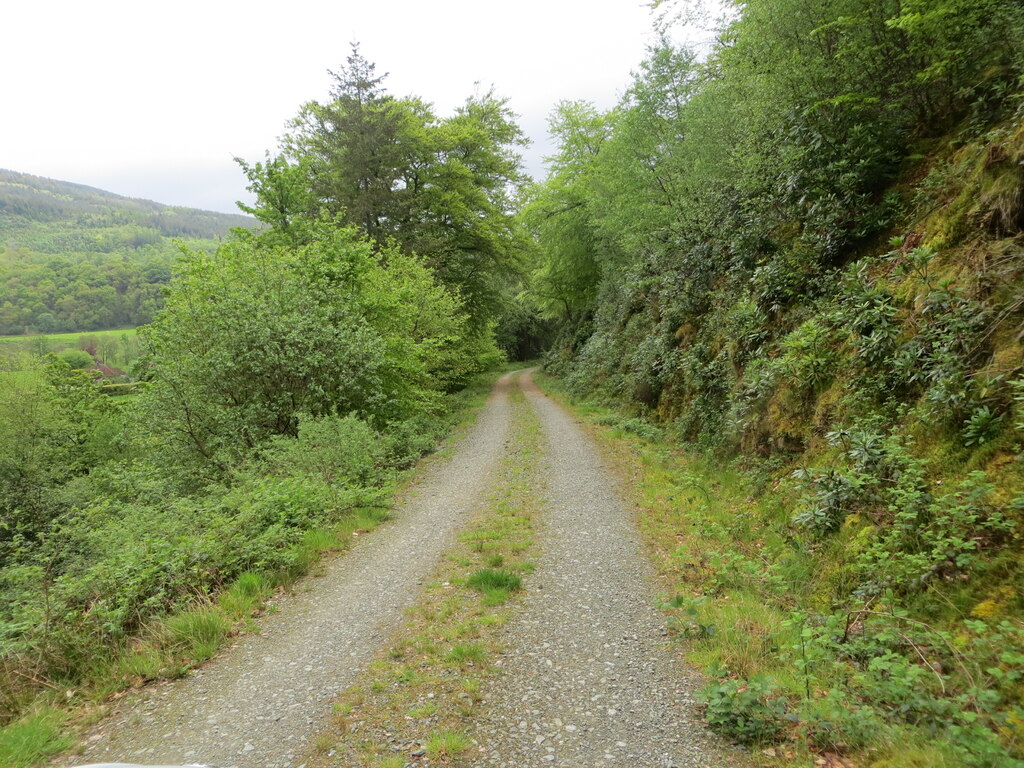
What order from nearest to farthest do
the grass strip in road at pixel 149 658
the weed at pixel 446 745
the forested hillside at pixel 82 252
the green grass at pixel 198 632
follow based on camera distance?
the weed at pixel 446 745
the grass strip in road at pixel 149 658
the green grass at pixel 198 632
the forested hillside at pixel 82 252

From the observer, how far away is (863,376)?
217 inches

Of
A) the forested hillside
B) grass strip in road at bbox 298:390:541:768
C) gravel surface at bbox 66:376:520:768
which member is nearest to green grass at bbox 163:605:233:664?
gravel surface at bbox 66:376:520:768

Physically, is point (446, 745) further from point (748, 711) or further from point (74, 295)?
point (74, 295)

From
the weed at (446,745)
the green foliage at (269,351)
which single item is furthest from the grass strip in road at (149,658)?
the green foliage at (269,351)

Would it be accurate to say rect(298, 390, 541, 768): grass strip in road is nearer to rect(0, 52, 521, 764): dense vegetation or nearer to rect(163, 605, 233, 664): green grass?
rect(163, 605, 233, 664): green grass

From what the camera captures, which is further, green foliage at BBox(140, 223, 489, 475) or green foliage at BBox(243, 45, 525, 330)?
green foliage at BBox(243, 45, 525, 330)

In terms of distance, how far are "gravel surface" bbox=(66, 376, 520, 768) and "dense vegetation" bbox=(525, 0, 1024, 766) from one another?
312 cm

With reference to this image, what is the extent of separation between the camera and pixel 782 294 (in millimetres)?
8016

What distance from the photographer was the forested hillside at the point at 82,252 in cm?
7556

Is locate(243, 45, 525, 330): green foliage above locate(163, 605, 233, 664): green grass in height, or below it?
above

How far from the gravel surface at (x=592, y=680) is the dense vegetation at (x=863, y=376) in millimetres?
342

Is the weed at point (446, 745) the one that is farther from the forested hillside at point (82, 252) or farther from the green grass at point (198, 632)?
the forested hillside at point (82, 252)

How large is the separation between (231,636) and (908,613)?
621cm

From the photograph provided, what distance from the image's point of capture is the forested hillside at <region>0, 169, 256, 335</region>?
248ft
